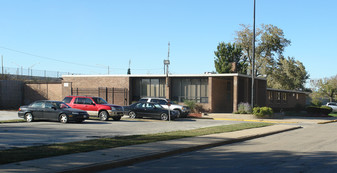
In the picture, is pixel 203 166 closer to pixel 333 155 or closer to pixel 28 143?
pixel 333 155

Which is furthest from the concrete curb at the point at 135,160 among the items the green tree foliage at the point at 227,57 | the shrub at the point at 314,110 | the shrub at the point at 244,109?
the green tree foliage at the point at 227,57

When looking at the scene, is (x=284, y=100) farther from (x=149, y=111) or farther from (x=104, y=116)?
(x=104, y=116)

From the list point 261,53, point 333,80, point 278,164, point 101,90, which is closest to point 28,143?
point 278,164

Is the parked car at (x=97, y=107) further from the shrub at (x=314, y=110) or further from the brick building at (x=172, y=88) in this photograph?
the shrub at (x=314, y=110)

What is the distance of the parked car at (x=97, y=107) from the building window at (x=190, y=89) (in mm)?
12434

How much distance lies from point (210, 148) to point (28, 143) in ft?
21.1

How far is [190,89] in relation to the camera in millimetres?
37156

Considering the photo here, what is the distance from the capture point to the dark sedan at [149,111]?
27.6 meters

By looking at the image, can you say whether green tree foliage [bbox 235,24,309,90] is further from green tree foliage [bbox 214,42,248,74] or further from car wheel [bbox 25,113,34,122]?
car wheel [bbox 25,113,34,122]

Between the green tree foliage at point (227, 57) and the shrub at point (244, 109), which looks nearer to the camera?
the shrub at point (244, 109)

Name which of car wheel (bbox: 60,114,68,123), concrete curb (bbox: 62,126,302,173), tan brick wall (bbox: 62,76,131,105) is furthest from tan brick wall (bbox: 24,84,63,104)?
concrete curb (bbox: 62,126,302,173)

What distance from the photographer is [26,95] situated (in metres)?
42.5

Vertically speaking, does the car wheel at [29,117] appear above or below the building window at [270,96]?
below

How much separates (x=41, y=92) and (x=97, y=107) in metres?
19.2
